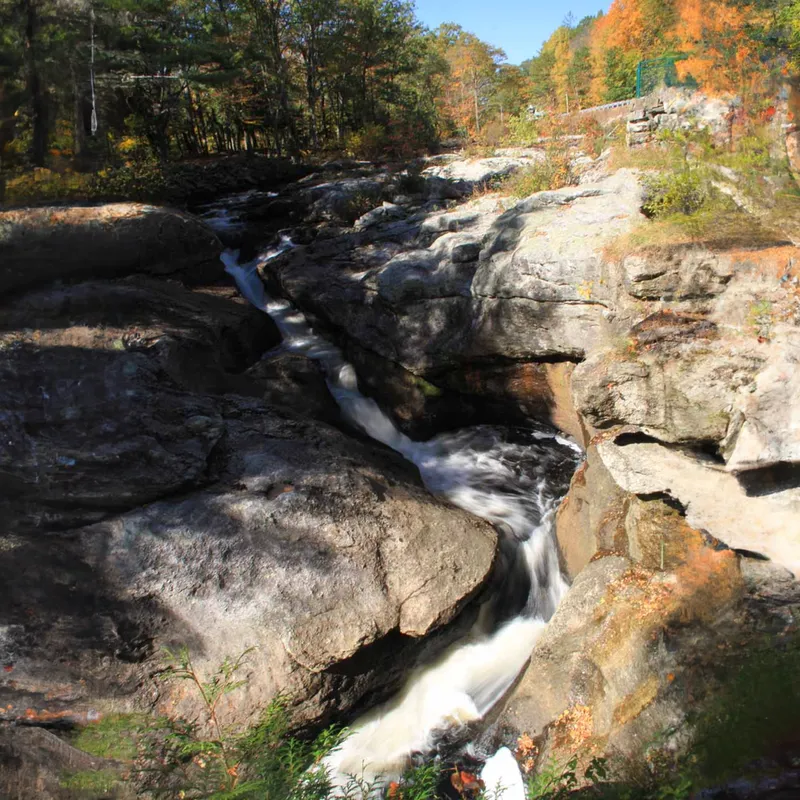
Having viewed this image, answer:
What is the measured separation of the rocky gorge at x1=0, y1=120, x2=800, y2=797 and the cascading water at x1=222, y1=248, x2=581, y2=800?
0.20 m

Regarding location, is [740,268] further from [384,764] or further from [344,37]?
[344,37]

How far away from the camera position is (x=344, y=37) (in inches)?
909

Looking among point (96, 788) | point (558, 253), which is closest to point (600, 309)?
point (558, 253)

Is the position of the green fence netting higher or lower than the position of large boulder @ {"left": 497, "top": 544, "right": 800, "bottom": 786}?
higher

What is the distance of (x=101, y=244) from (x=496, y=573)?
731 cm

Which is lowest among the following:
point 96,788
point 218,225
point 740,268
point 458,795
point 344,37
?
point 458,795

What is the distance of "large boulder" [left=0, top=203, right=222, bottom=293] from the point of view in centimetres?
822

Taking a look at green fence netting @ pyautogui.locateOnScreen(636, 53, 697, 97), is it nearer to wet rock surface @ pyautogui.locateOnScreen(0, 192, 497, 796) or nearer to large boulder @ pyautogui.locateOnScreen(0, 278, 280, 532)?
wet rock surface @ pyautogui.locateOnScreen(0, 192, 497, 796)

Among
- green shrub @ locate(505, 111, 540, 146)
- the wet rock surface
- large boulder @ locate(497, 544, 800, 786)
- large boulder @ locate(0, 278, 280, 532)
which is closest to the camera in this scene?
large boulder @ locate(497, 544, 800, 786)

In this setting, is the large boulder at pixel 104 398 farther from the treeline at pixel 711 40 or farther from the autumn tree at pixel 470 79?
the autumn tree at pixel 470 79

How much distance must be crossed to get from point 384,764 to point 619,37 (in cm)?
1402

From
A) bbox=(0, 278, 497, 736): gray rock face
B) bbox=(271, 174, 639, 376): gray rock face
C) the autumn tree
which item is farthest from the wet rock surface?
the autumn tree

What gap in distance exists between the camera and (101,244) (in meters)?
8.91

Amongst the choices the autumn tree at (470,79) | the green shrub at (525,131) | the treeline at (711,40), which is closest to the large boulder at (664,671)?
the treeline at (711,40)
